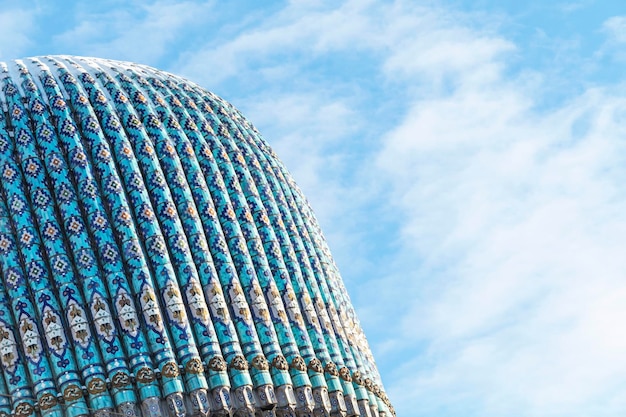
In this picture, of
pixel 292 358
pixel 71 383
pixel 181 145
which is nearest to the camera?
pixel 71 383

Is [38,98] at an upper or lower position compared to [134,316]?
upper

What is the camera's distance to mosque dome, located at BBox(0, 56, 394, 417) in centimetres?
1548

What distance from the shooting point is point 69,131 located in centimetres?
1719

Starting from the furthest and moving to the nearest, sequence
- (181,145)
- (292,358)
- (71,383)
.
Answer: (181,145), (292,358), (71,383)

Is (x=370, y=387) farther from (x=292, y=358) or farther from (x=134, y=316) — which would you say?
(x=134, y=316)

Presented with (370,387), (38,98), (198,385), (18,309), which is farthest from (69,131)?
(370,387)

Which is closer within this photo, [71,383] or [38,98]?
[71,383]

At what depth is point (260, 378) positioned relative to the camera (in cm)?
1612

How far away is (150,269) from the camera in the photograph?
16250mm

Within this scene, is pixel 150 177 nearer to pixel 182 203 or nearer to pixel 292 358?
pixel 182 203

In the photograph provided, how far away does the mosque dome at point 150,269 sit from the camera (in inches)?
610

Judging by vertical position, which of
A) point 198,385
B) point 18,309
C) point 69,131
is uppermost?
point 69,131

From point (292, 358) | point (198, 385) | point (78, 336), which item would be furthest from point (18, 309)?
point (292, 358)

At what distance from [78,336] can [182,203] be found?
2411mm
